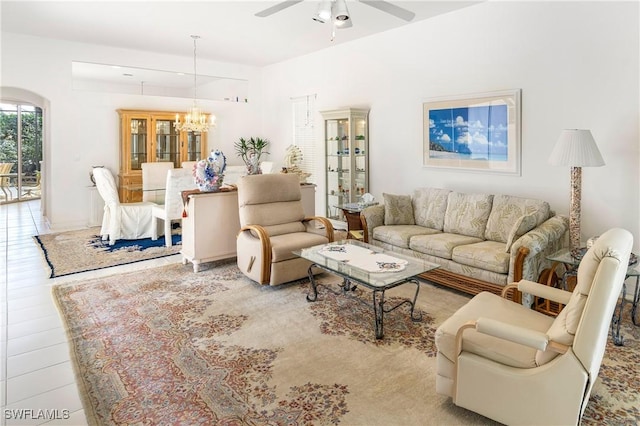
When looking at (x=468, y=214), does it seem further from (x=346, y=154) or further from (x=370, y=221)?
(x=346, y=154)

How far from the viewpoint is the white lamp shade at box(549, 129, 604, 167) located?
11.1 ft

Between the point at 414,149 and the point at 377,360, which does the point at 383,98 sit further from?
the point at 377,360

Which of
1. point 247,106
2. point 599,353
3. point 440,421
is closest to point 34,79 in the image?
point 247,106

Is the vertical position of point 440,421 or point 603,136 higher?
point 603,136

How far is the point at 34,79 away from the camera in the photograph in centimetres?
618

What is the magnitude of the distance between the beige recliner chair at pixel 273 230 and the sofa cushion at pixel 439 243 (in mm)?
908

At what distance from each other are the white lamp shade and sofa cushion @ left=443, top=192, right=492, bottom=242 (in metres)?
0.94

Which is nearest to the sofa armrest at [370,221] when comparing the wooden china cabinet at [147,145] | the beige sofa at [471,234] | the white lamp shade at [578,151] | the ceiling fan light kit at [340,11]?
the beige sofa at [471,234]

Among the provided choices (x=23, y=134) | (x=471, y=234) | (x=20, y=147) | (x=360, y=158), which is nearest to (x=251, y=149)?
(x=360, y=158)

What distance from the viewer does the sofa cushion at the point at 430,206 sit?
4688mm

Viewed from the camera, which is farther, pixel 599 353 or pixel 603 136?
pixel 603 136

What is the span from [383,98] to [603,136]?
2.86 m

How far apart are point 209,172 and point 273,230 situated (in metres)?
1.02

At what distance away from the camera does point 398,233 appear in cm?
444
